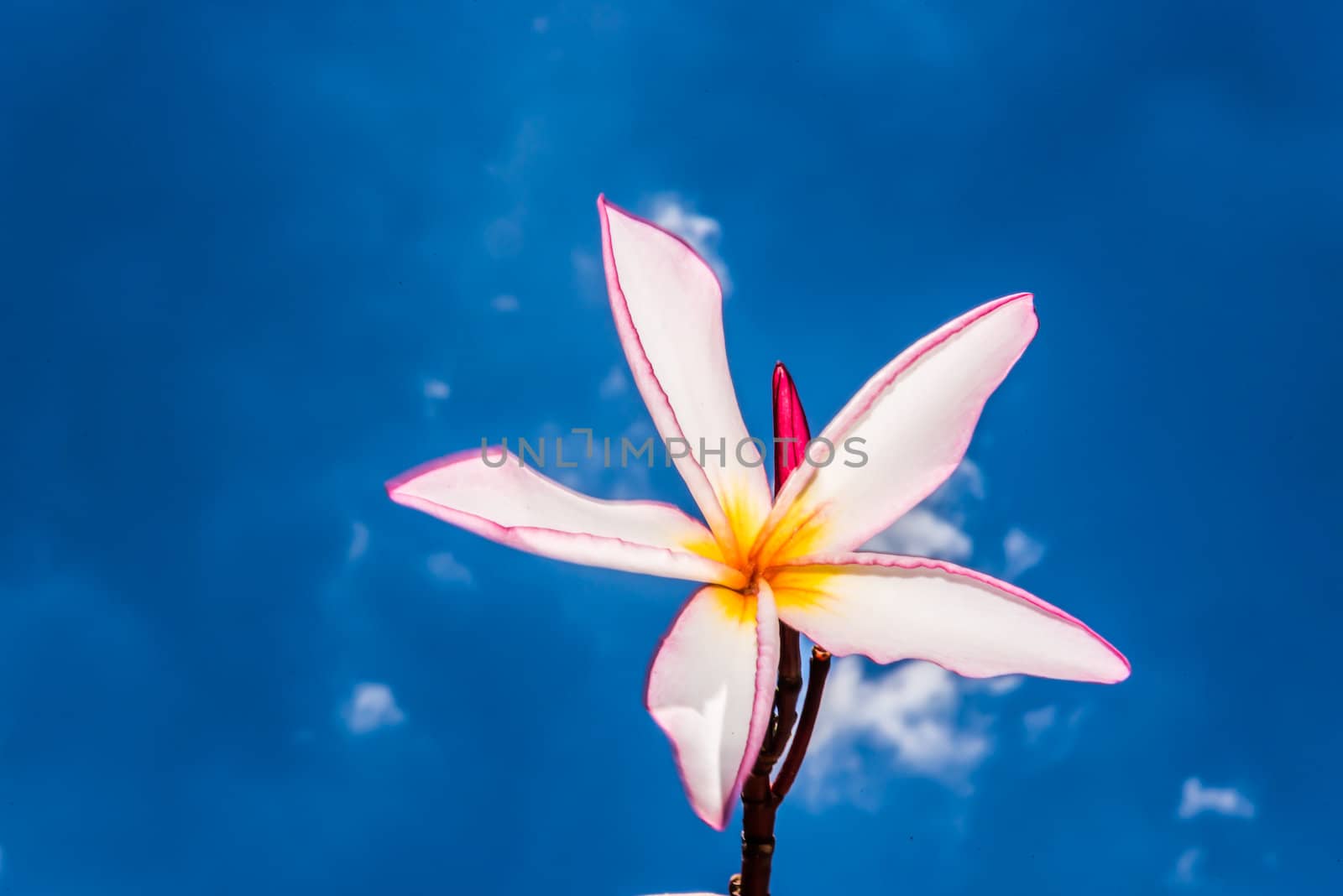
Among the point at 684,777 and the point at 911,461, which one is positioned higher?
the point at 911,461

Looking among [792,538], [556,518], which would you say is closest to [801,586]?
[792,538]

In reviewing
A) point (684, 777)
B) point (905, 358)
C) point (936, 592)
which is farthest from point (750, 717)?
point (905, 358)

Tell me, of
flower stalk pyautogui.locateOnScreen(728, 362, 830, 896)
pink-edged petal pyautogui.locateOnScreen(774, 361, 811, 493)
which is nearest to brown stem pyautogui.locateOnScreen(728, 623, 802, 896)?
flower stalk pyautogui.locateOnScreen(728, 362, 830, 896)

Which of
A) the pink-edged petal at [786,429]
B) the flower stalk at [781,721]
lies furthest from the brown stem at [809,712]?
the pink-edged petal at [786,429]

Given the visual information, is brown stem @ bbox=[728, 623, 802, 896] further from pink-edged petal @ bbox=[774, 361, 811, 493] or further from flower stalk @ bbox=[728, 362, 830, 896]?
pink-edged petal @ bbox=[774, 361, 811, 493]

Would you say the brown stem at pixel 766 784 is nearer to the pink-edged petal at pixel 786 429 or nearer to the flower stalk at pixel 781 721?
the flower stalk at pixel 781 721

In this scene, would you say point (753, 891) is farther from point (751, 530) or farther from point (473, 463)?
point (473, 463)

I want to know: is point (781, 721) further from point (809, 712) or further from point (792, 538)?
point (792, 538)
